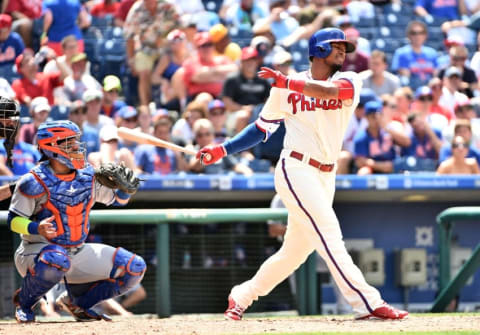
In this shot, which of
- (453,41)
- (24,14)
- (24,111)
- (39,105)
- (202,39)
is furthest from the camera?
(453,41)

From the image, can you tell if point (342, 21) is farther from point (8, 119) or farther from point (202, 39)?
point (8, 119)

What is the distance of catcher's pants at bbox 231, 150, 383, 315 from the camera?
17.4 feet

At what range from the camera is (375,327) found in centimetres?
502

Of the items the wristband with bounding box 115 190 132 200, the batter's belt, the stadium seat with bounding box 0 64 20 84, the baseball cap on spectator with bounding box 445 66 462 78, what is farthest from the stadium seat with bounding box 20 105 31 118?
the batter's belt

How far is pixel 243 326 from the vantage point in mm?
5227

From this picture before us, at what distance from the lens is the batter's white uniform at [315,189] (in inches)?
209

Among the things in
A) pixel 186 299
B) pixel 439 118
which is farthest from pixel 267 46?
pixel 186 299

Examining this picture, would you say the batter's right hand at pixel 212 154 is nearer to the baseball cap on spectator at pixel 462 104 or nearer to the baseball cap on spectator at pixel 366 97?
the baseball cap on spectator at pixel 366 97

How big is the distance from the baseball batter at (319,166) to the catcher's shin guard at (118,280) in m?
0.76

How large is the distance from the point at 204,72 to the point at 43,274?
4842 millimetres

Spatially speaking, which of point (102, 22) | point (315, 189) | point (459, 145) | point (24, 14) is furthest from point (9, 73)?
point (315, 189)

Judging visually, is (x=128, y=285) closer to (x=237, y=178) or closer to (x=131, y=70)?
(x=237, y=178)

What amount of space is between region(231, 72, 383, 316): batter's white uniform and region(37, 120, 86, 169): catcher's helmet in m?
1.14

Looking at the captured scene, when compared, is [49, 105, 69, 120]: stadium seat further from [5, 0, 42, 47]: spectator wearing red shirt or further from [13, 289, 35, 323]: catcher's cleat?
[13, 289, 35, 323]: catcher's cleat
